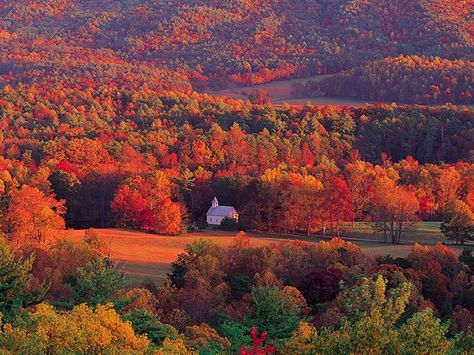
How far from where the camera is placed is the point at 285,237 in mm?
63562

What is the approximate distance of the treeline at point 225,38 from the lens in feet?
484

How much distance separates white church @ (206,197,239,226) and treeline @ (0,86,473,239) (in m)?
1.43

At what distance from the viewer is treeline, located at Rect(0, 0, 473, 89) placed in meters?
148

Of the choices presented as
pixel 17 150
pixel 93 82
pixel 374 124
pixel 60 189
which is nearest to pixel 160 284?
pixel 60 189

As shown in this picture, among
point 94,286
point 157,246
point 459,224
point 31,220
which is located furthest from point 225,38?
point 94,286

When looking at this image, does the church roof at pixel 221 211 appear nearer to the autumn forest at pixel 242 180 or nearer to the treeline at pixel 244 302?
the autumn forest at pixel 242 180

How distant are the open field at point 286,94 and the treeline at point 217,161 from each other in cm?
1242

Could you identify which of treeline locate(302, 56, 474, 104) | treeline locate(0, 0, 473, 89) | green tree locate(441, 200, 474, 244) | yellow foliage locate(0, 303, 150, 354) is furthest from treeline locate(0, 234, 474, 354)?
treeline locate(0, 0, 473, 89)

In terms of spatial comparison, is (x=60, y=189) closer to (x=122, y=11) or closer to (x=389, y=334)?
(x=389, y=334)

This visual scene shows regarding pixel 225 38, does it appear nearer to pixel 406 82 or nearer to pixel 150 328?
pixel 406 82

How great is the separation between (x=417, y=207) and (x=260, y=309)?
101 feet

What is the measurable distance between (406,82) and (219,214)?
59184 millimetres

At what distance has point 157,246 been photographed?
59219 millimetres

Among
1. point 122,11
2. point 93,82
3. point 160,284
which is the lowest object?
point 160,284
